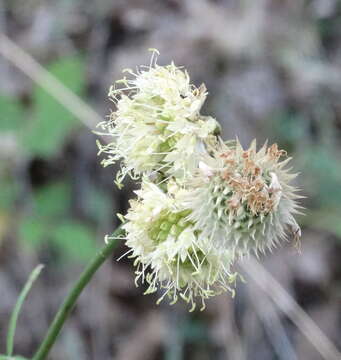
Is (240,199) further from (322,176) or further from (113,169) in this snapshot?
(113,169)

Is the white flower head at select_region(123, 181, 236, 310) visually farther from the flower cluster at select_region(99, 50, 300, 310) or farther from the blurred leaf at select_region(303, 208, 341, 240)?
the blurred leaf at select_region(303, 208, 341, 240)

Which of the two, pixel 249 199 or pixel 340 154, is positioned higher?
pixel 340 154

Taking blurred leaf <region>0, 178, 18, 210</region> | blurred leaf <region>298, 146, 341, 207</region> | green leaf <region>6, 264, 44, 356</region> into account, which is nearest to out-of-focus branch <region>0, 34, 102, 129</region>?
blurred leaf <region>0, 178, 18, 210</region>

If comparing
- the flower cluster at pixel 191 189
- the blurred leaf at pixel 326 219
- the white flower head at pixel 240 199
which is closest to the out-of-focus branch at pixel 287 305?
the blurred leaf at pixel 326 219

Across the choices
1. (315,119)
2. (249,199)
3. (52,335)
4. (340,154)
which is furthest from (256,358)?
(249,199)

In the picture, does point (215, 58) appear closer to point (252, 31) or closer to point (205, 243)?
point (252, 31)

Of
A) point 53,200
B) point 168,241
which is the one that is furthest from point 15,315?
point 53,200

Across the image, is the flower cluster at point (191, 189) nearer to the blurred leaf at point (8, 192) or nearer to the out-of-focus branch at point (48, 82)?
the out-of-focus branch at point (48, 82)
